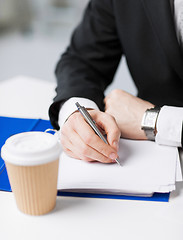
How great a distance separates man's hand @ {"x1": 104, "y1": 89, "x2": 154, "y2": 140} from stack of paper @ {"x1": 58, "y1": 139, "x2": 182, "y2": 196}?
0.08 metres

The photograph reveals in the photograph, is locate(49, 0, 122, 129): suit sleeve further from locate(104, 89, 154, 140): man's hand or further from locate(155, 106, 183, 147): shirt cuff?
locate(155, 106, 183, 147): shirt cuff

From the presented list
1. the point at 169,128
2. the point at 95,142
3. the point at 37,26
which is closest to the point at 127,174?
the point at 95,142

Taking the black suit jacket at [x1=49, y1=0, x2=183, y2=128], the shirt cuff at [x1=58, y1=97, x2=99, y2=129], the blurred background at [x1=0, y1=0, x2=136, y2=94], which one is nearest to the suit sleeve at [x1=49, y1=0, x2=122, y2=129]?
the black suit jacket at [x1=49, y1=0, x2=183, y2=128]

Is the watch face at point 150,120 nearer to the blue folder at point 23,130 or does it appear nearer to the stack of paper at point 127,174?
the stack of paper at point 127,174

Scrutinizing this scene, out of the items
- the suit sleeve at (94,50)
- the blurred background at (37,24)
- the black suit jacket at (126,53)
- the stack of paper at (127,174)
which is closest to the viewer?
the stack of paper at (127,174)

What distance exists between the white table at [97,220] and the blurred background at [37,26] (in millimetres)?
4021

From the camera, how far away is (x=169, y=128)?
90cm

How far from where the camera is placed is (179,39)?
45.5 inches

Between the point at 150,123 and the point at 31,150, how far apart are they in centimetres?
41

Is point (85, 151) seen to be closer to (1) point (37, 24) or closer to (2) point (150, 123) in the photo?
(2) point (150, 123)

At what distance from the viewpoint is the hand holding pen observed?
77 cm

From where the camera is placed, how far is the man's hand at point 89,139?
2.52ft

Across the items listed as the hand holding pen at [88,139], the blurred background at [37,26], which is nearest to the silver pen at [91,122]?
the hand holding pen at [88,139]

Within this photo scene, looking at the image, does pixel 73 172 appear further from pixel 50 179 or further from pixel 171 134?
pixel 171 134
